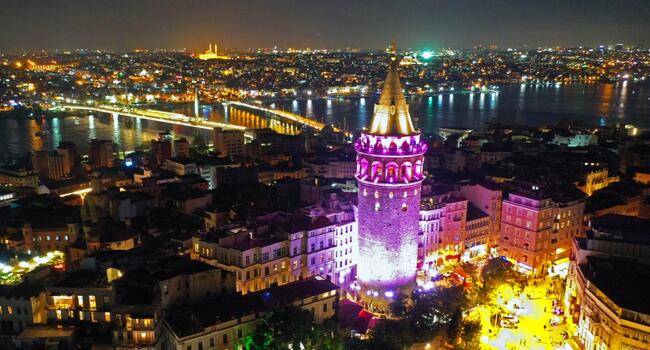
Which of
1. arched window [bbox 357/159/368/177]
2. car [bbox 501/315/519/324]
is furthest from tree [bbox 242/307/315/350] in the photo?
car [bbox 501/315/519/324]

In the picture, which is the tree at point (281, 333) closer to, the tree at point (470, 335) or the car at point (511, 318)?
the tree at point (470, 335)

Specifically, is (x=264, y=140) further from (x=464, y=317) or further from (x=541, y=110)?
(x=541, y=110)

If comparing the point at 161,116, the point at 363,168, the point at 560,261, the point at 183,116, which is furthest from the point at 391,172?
the point at 161,116

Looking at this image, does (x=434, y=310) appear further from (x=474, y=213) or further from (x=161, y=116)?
(x=161, y=116)

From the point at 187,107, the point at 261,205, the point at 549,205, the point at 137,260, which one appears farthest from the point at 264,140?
the point at 187,107

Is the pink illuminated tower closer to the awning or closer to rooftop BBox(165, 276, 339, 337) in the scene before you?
rooftop BBox(165, 276, 339, 337)

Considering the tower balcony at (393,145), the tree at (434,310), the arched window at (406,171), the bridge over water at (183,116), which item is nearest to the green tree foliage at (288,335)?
the tree at (434,310)

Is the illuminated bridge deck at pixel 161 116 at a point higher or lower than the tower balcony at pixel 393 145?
lower

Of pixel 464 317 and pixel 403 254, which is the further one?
pixel 403 254
